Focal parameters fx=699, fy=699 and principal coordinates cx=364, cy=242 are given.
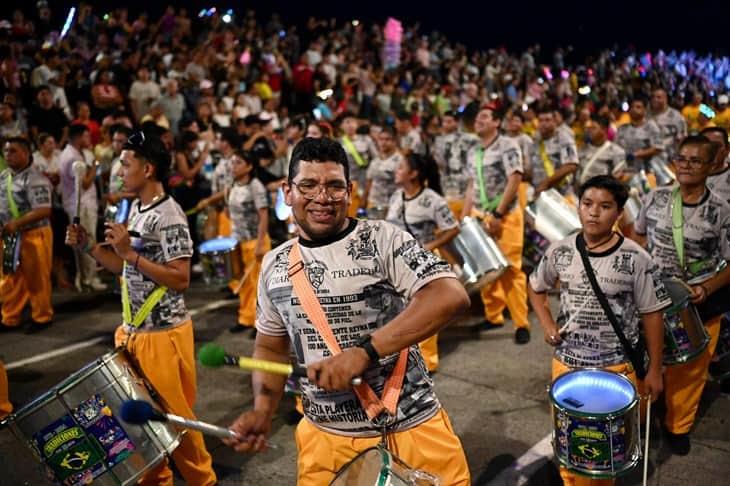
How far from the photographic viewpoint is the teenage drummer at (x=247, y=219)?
769 centimetres

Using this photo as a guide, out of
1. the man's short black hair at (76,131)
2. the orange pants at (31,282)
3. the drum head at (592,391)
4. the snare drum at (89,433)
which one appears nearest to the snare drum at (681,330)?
the drum head at (592,391)

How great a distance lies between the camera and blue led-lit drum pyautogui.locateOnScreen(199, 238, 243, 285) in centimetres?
744

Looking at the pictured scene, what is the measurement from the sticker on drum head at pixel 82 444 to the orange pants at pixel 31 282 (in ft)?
16.4

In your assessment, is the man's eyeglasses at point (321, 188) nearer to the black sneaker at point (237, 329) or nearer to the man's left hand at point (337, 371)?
the man's left hand at point (337, 371)

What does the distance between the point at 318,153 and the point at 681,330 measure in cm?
291

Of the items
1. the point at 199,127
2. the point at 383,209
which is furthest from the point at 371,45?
the point at 383,209

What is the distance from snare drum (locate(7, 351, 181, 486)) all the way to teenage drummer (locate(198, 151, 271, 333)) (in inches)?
156

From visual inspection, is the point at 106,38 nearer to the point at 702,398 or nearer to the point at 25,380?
the point at 25,380

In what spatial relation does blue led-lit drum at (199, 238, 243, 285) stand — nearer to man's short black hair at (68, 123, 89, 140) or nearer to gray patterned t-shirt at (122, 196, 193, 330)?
man's short black hair at (68, 123, 89, 140)

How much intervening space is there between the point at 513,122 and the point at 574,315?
5640 millimetres

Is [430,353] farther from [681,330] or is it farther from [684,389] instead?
[681,330]

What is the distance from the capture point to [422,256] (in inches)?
102

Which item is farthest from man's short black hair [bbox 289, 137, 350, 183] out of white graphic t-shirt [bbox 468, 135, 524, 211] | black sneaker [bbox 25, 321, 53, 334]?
black sneaker [bbox 25, 321, 53, 334]

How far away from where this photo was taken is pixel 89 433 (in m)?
3.42
